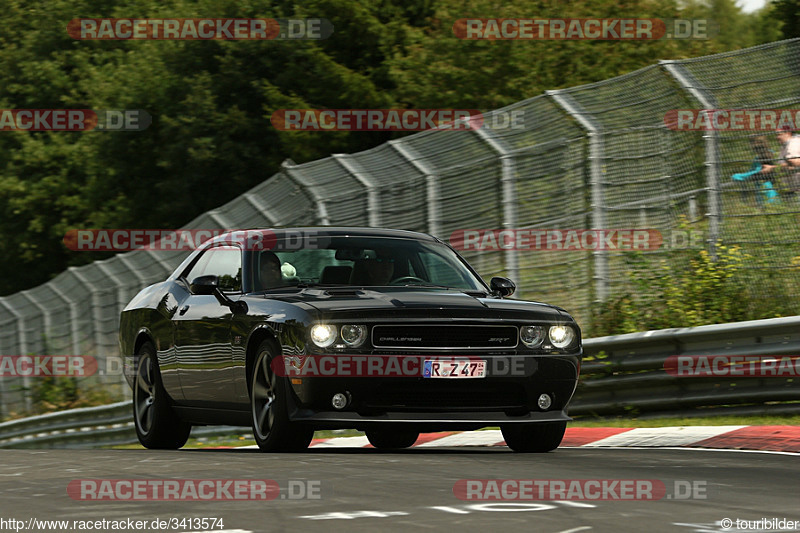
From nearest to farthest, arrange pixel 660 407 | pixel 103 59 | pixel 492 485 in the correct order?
pixel 492 485 < pixel 660 407 < pixel 103 59

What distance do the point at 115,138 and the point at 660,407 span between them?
39.2 meters

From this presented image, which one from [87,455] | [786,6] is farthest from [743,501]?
[786,6]

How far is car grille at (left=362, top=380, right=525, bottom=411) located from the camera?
8.93 m

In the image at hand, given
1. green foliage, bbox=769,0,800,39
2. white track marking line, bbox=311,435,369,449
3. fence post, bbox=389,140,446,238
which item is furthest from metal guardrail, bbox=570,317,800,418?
green foliage, bbox=769,0,800,39

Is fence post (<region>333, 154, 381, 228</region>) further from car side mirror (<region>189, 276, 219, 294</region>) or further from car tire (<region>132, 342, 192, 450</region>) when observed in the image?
car side mirror (<region>189, 276, 219, 294</region>)

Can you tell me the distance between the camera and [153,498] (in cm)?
668

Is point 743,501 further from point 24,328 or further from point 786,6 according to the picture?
point 786,6

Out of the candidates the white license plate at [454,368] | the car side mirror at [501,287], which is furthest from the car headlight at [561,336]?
the car side mirror at [501,287]

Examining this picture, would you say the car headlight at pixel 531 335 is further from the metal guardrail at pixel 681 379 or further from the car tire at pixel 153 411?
the car tire at pixel 153 411

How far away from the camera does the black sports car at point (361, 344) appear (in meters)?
8.92

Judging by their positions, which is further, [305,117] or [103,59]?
[103,59]

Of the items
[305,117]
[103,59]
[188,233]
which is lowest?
[188,233]

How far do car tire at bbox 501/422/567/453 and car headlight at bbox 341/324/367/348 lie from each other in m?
1.57

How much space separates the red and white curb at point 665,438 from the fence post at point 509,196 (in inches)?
112
